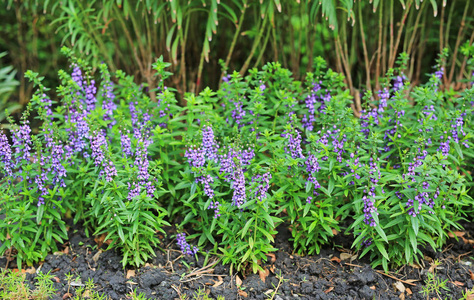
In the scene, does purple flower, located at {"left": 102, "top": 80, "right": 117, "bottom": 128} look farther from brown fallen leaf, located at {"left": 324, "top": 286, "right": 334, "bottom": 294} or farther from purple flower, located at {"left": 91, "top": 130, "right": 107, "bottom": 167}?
brown fallen leaf, located at {"left": 324, "top": 286, "right": 334, "bottom": 294}

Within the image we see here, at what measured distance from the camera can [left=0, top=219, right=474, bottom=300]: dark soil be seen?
298cm

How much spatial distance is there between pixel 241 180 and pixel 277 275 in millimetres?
723

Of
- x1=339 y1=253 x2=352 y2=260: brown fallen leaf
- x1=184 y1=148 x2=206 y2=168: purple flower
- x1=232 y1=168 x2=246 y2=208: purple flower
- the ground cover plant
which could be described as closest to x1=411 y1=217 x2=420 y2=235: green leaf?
the ground cover plant

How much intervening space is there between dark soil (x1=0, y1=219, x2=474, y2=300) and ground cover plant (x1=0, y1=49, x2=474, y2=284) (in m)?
0.10

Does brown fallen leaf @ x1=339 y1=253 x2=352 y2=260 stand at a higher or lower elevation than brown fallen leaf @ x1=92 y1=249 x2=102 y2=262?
lower

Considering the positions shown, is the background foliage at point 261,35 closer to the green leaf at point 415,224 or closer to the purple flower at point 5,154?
the purple flower at point 5,154

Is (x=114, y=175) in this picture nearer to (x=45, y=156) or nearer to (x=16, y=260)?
(x=45, y=156)

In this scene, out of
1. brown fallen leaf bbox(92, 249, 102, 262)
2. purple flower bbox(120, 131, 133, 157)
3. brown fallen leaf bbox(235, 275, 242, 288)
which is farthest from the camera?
brown fallen leaf bbox(92, 249, 102, 262)

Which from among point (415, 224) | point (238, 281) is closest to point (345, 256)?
point (415, 224)

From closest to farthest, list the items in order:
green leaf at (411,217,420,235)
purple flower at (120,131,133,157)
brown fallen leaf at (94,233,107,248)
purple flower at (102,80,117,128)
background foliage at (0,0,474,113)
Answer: green leaf at (411,217,420,235), purple flower at (120,131,133,157), brown fallen leaf at (94,233,107,248), purple flower at (102,80,117,128), background foliage at (0,0,474,113)

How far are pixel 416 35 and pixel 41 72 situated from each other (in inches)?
175

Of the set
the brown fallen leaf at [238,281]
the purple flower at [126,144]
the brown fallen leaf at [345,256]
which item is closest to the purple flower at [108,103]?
the purple flower at [126,144]

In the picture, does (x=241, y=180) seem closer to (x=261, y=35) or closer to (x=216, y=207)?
(x=216, y=207)

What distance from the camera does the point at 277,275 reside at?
3.08 metres
